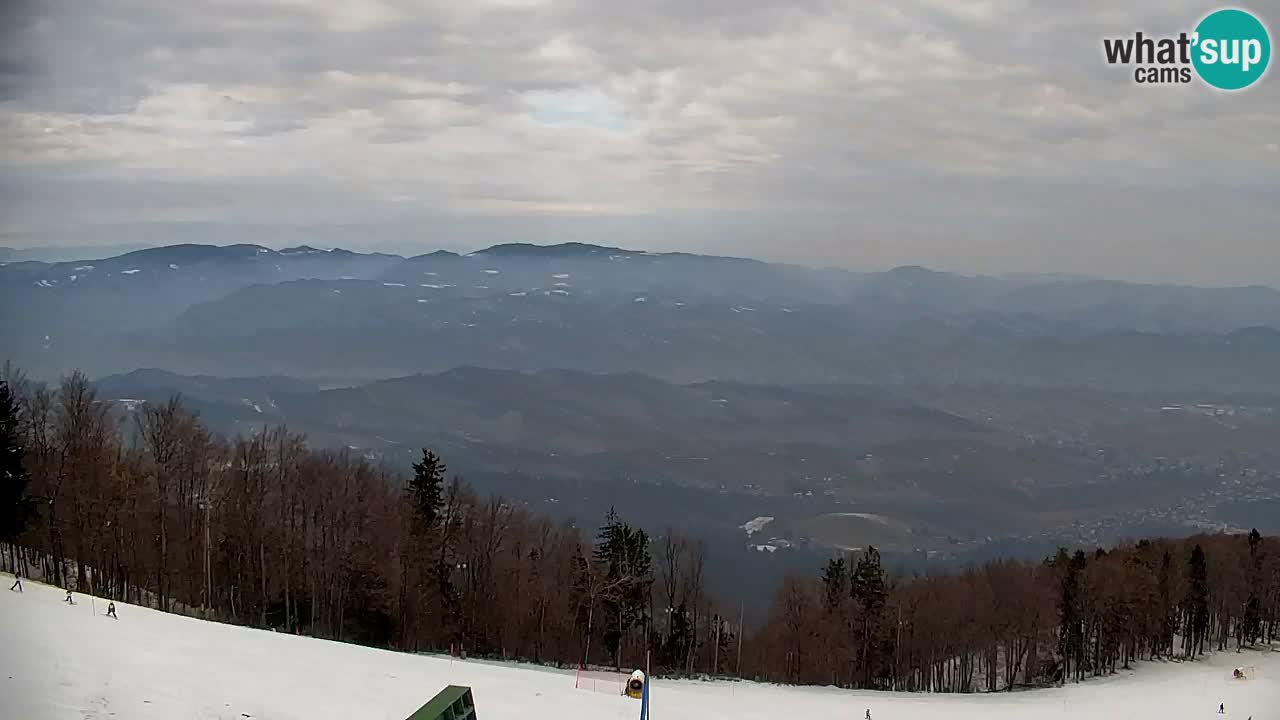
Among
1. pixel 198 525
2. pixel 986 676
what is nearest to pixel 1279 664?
pixel 986 676

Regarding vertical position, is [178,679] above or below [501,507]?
above

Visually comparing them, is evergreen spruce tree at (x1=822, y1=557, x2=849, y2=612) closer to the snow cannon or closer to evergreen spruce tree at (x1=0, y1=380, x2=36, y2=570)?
the snow cannon

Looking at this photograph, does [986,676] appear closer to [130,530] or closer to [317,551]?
[317,551]

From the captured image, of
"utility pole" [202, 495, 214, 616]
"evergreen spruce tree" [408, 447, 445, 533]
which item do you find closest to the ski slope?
"utility pole" [202, 495, 214, 616]

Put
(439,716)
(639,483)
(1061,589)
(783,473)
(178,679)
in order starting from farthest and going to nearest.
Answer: (783,473), (639,483), (1061,589), (178,679), (439,716)

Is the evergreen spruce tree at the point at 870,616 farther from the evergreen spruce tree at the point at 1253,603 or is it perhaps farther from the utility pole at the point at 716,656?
the evergreen spruce tree at the point at 1253,603

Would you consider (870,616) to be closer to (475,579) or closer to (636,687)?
(475,579)

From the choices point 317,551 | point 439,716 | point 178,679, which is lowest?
point 317,551
